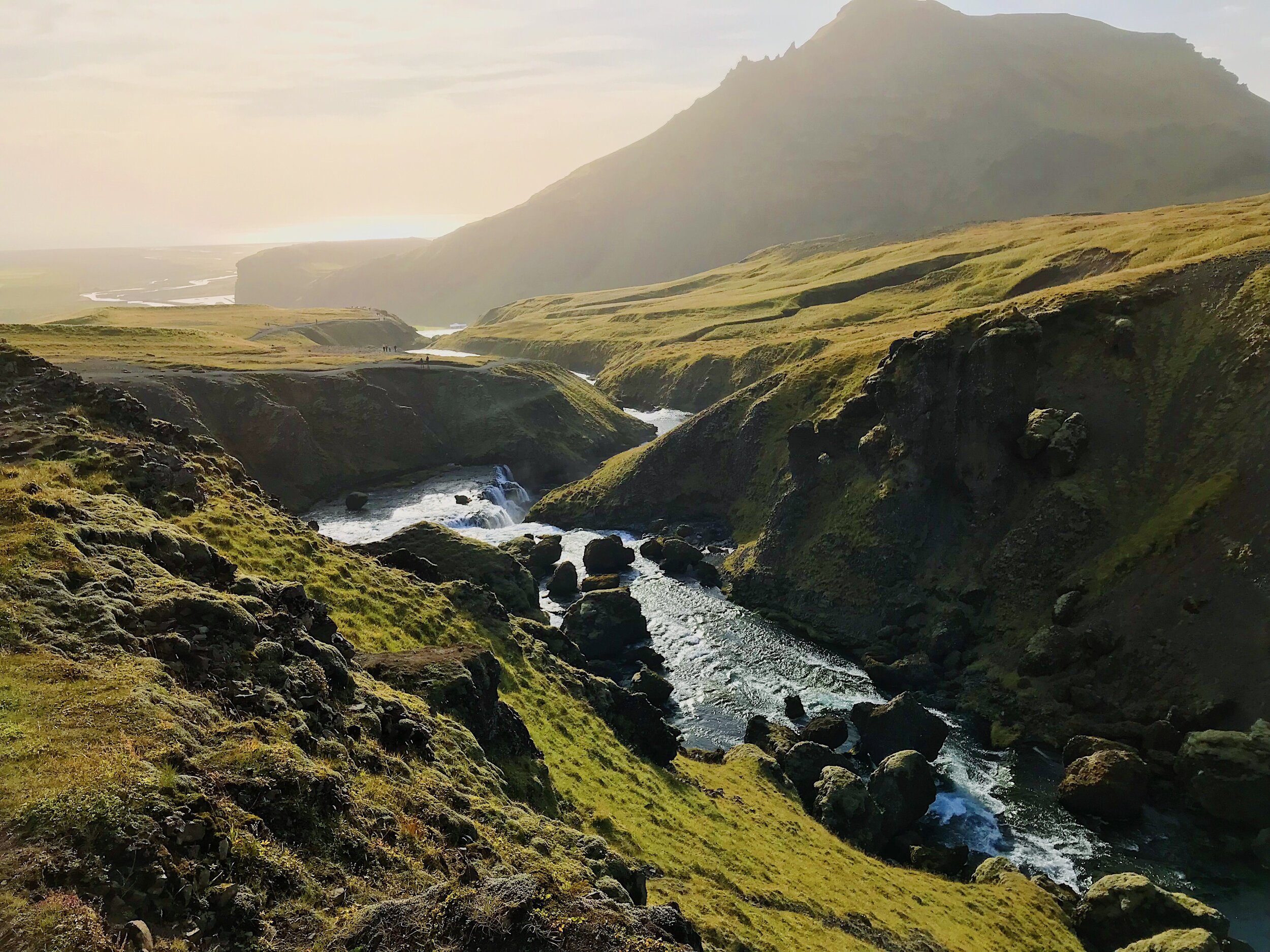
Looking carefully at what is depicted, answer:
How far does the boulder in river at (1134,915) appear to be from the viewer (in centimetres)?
3222

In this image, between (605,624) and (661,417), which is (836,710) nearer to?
(605,624)

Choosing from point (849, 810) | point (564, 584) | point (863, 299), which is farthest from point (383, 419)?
point (863, 299)

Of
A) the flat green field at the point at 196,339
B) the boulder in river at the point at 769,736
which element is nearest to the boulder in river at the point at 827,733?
the boulder in river at the point at 769,736

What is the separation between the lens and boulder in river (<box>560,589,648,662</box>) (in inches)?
2267

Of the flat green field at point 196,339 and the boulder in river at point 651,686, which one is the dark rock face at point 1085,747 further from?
the flat green field at point 196,339

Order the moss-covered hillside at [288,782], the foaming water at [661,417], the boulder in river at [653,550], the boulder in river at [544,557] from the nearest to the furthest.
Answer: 1. the moss-covered hillside at [288,782]
2. the boulder in river at [544,557]
3. the boulder in river at [653,550]
4. the foaming water at [661,417]

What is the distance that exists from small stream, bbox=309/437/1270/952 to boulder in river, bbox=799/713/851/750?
3310 millimetres

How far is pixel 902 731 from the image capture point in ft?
152

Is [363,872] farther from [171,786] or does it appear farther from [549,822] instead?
[549,822]

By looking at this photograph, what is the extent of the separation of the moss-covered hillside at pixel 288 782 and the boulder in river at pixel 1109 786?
8.69 metres

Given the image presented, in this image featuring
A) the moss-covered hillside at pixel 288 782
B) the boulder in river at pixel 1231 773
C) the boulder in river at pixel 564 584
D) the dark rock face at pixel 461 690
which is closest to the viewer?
the moss-covered hillside at pixel 288 782

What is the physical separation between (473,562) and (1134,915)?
3708 centimetres

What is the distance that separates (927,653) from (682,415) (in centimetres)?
7504

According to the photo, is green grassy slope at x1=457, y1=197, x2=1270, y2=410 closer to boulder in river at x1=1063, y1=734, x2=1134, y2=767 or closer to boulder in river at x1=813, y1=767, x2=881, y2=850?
boulder in river at x1=1063, y1=734, x2=1134, y2=767
